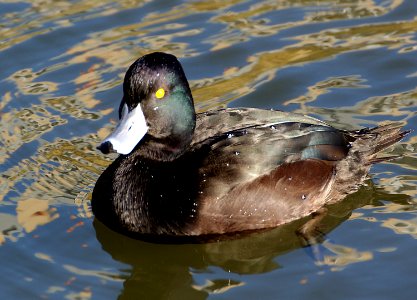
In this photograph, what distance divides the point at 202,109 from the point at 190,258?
245 cm

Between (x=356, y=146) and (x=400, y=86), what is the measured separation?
1696 millimetres

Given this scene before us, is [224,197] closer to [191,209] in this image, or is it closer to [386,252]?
[191,209]

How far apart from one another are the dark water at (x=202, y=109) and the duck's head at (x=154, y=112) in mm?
781

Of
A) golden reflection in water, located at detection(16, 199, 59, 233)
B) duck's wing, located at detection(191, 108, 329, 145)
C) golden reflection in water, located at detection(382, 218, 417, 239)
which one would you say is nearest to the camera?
golden reflection in water, located at detection(382, 218, 417, 239)

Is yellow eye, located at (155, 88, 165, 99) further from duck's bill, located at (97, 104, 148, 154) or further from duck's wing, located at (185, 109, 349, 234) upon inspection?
duck's wing, located at (185, 109, 349, 234)

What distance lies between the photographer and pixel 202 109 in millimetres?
9844

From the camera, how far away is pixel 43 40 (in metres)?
11.2

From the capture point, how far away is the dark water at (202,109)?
24.1ft

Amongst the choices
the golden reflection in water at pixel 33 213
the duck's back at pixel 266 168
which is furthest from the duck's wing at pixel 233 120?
the golden reflection in water at pixel 33 213

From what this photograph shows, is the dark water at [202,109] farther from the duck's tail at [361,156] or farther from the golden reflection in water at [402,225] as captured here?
the duck's tail at [361,156]

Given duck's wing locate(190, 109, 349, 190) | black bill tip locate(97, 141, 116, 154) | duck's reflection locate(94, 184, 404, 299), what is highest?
black bill tip locate(97, 141, 116, 154)

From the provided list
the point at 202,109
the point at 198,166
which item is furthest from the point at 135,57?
the point at 198,166

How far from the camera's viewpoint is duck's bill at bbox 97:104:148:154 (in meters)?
7.57

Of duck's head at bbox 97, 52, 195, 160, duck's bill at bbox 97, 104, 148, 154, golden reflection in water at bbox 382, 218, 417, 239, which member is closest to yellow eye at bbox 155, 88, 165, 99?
duck's head at bbox 97, 52, 195, 160
